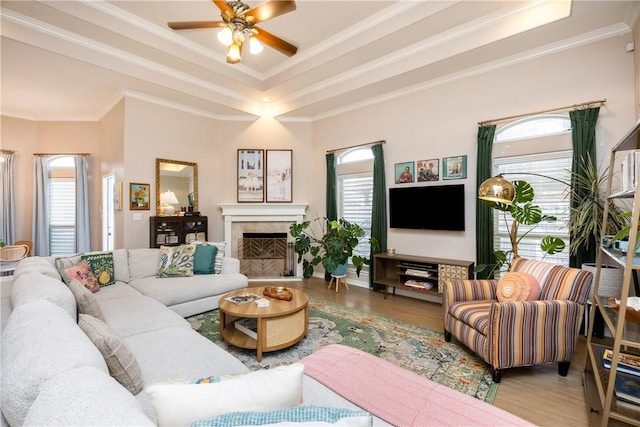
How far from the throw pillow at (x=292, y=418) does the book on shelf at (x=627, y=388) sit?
6.62 ft

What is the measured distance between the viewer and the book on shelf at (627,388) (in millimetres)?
1708

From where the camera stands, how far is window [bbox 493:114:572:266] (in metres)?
3.36

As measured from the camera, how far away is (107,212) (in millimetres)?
5656

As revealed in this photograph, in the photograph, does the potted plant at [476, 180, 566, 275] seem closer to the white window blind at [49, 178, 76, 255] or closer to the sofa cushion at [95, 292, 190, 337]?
the sofa cushion at [95, 292, 190, 337]

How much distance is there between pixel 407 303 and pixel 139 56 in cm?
520

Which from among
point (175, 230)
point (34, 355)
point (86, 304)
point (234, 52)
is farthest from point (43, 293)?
point (175, 230)

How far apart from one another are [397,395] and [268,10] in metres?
2.93

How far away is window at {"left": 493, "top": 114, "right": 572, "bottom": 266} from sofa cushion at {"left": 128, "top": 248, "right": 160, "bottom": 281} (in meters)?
4.56

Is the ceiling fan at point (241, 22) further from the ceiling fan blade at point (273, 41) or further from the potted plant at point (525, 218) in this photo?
the potted plant at point (525, 218)

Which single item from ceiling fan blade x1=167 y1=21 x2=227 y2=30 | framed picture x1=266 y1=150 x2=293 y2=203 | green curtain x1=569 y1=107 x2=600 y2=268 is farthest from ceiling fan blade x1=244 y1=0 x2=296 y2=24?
framed picture x1=266 y1=150 x2=293 y2=203

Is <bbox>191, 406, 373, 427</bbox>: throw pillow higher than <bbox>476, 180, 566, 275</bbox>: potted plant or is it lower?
lower

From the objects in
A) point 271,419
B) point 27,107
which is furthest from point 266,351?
point 27,107

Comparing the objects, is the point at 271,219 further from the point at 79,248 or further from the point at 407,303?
the point at 79,248

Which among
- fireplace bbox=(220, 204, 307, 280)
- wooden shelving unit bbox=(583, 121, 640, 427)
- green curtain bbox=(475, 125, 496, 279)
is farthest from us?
fireplace bbox=(220, 204, 307, 280)
